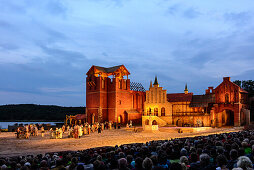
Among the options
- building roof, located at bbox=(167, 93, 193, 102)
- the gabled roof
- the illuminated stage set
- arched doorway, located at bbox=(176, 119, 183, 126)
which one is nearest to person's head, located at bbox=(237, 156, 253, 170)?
the illuminated stage set

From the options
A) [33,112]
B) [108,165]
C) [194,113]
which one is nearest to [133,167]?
[108,165]

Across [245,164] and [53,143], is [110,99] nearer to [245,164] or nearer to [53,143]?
[53,143]

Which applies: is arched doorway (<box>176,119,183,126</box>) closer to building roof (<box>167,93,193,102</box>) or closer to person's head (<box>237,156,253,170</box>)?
building roof (<box>167,93,193,102</box>)

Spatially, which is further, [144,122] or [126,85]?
[126,85]

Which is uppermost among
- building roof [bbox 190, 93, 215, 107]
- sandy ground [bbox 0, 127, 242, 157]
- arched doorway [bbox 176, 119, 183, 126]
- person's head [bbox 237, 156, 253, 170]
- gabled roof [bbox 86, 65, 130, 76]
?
gabled roof [bbox 86, 65, 130, 76]

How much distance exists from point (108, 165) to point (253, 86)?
52.0 meters

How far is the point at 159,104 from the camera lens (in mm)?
46656

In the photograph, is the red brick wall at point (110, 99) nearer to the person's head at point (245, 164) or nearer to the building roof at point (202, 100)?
the building roof at point (202, 100)

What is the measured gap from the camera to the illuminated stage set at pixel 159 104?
4062 centimetres

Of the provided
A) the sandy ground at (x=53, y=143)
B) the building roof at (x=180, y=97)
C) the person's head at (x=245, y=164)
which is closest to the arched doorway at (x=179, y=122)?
Result: the building roof at (x=180, y=97)

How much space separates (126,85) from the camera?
5197cm

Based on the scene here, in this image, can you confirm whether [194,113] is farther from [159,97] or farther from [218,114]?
[159,97]

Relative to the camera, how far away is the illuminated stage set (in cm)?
4062

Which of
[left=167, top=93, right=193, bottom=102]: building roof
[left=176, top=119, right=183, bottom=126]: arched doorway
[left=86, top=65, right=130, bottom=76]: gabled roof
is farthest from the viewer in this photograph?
[left=86, top=65, right=130, bottom=76]: gabled roof
